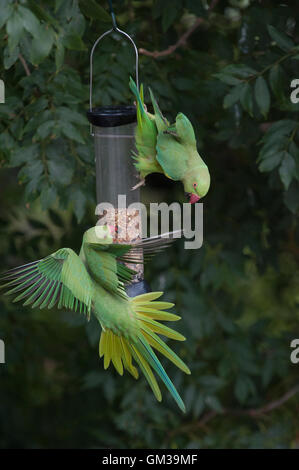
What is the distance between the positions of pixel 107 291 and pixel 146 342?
0.17m

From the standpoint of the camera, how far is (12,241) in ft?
10.3

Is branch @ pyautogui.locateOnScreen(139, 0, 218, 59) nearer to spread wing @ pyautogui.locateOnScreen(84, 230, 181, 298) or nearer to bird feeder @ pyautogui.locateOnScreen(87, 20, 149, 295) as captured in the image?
bird feeder @ pyautogui.locateOnScreen(87, 20, 149, 295)

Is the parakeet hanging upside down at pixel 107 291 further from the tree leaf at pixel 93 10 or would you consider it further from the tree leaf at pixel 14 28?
the tree leaf at pixel 93 10

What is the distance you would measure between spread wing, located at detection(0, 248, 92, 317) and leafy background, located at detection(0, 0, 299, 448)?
0.48 metres

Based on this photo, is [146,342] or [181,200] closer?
[146,342]

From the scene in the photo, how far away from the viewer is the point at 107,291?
1.61m

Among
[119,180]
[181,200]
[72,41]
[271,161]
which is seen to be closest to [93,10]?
[72,41]

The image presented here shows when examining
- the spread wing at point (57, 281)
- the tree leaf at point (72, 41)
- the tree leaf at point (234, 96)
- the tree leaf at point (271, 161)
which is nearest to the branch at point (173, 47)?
the tree leaf at point (234, 96)

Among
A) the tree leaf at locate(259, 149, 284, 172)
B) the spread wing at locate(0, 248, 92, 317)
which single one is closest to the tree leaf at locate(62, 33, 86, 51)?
the spread wing at locate(0, 248, 92, 317)

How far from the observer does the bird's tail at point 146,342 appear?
5.13 feet

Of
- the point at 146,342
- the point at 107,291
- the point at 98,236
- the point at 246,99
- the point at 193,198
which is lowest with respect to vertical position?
the point at 146,342

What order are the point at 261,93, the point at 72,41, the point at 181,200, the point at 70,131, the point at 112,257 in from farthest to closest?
the point at 181,200 < the point at 261,93 < the point at 70,131 < the point at 72,41 < the point at 112,257

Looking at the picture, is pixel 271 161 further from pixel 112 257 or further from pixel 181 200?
pixel 181 200

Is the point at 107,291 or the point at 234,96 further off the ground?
the point at 234,96
